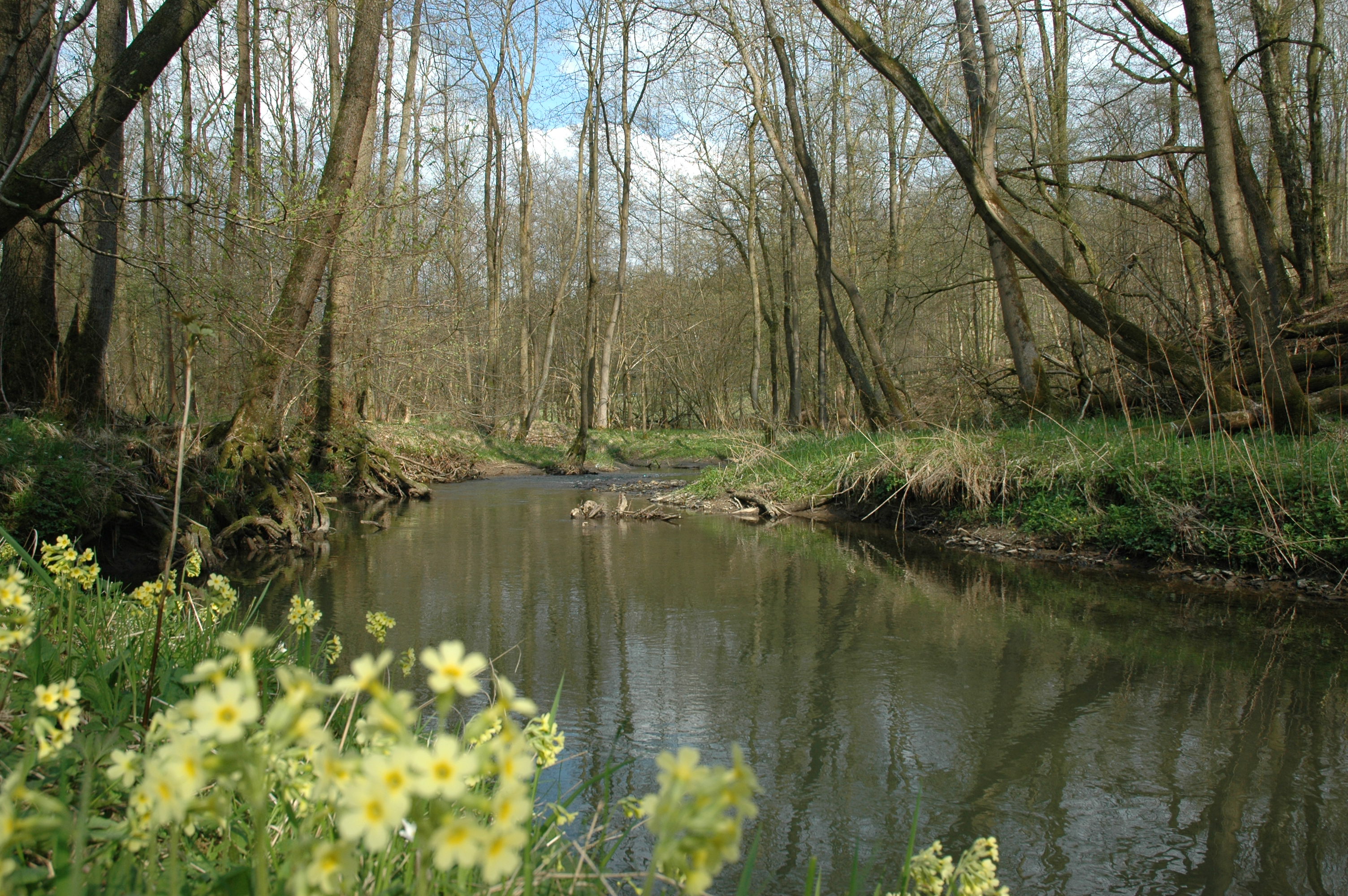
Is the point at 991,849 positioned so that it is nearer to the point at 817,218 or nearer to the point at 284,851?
the point at 284,851

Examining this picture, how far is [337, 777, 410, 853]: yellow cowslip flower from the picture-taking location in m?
0.65

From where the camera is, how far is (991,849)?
159 centimetres

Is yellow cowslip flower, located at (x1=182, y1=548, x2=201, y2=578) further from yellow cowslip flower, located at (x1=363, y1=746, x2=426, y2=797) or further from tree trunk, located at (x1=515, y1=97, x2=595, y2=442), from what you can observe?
tree trunk, located at (x1=515, y1=97, x2=595, y2=442)

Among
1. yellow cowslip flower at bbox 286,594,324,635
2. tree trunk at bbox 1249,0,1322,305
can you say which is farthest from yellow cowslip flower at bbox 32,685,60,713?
tree trunk at bbox 1249,0,1322,305

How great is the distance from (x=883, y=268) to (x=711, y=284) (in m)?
10.9

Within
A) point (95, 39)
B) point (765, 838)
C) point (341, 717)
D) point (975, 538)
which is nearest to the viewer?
point (765, 838)

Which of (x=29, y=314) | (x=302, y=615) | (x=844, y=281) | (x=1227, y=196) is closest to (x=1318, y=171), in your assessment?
(x=1227, y=196)

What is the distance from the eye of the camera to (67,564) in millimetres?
2648

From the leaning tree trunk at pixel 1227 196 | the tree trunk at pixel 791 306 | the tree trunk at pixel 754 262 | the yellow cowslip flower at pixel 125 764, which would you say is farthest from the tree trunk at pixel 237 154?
the tree trunk at pixel 791 306

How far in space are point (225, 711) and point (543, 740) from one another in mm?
930

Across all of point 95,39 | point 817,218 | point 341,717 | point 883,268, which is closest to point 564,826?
point 341,717

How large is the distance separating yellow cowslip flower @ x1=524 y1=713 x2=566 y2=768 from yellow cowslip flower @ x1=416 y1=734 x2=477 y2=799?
893 mm

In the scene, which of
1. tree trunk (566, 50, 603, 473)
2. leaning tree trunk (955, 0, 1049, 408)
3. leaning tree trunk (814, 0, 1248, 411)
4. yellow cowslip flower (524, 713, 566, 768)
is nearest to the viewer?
yellow cowslip flower (524, 713, 566, 768)

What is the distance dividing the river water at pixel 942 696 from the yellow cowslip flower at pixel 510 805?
1922 mm
